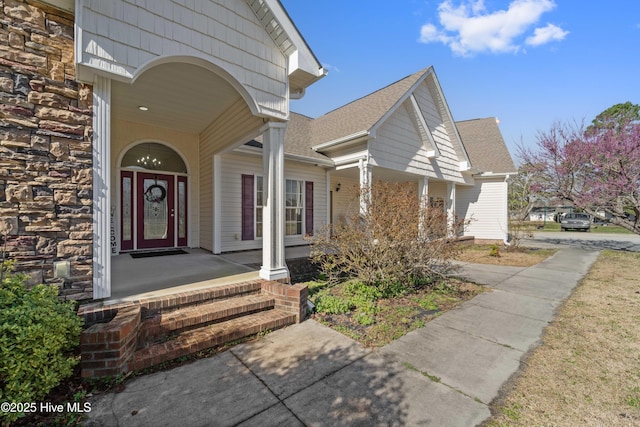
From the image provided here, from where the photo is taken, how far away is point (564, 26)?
825 centimetres

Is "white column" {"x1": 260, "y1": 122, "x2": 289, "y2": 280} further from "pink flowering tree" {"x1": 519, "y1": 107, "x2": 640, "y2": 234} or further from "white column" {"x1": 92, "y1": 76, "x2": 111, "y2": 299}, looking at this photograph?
"pink flowering tree" {"x1": 519, "y1": 107, "x2": 640, "y2": 234}

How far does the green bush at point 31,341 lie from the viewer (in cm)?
207

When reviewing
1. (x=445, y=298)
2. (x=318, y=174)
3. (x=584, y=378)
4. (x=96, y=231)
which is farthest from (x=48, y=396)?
(x=318, y=174)

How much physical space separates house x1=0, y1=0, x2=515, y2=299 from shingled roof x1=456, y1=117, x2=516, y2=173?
624 centimetres

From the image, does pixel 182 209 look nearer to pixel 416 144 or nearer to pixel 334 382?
pixel 334 382

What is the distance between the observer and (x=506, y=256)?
1038 centimetres

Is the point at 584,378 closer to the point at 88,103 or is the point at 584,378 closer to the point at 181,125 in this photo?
the point at 88,103

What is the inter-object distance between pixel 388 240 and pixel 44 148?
4998 millimetres

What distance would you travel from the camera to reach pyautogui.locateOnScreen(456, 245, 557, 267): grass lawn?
9148mm

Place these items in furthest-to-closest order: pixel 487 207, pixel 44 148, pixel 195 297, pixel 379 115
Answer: pixel 487 207 < pixel 379 115 < pixel 195 297 < pixel 44 148

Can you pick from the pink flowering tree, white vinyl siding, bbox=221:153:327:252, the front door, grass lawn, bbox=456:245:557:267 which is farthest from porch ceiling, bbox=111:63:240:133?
the pink flowering tree

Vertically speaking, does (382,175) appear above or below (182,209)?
above

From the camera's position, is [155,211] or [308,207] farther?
[308,207]

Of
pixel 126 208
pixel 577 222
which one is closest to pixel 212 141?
pixel 126 208
